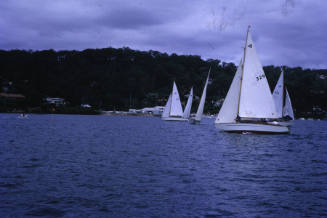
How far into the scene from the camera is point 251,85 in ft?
129

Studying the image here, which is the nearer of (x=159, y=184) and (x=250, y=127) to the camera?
(x=159, y=184)

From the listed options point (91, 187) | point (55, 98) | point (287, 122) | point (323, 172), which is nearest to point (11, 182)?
point (91, 187)

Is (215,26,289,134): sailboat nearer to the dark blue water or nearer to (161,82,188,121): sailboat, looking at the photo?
the dark blue water

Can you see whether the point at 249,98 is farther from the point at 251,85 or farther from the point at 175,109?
the point at 175,109

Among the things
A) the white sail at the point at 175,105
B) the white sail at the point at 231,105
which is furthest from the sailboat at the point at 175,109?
the white sail at the point at 231,105

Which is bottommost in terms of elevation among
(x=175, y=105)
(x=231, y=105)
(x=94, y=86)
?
(x=231, y=105)

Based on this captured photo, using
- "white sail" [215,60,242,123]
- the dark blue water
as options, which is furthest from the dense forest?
the dark blue water

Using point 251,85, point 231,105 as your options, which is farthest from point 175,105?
point 251,85

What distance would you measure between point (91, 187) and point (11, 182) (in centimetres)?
317

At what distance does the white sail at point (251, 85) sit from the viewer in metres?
39.3

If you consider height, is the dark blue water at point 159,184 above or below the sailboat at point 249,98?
below

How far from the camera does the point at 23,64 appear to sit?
181250 millimetres

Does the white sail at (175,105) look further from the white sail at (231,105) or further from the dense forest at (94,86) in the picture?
the dense forest at (94,86)

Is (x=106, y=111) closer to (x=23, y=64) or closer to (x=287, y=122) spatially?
(x=23, y=64)
